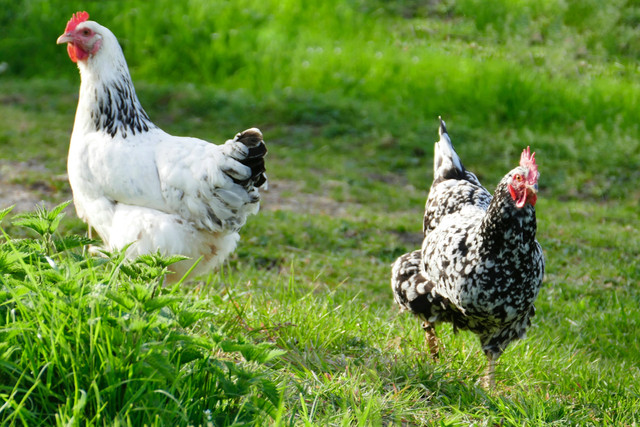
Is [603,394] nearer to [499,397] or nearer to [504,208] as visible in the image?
[499,397]

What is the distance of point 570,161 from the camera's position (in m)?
7.99

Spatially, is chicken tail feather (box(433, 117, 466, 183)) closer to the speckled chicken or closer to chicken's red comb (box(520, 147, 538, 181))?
the speckled chicken

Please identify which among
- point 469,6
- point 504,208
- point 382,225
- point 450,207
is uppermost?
point 469,6

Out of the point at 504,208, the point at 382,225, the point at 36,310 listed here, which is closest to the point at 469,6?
the point at 382,225

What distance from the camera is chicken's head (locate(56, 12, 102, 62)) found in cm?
413

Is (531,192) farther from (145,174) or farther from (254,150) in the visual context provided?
(145,174)

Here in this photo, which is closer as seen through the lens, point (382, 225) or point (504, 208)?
point (504, 208)

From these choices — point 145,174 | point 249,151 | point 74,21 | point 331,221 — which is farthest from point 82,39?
point 331,221

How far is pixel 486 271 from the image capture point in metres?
3.30

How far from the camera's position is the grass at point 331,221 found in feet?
7.53

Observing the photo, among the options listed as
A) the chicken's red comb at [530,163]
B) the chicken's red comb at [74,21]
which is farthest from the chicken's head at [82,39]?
the chicken's red comb at [530,163]

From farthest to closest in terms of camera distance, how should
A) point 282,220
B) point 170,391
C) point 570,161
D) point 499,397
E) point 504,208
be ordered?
point 570,161, point 282,220, point 504,208, point 499,397, point 170,391

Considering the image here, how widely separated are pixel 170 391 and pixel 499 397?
1.47 metres

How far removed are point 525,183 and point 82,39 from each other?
2.68m
